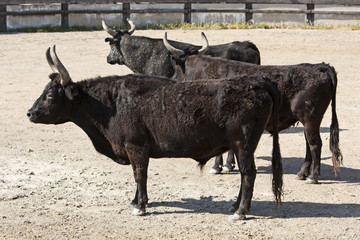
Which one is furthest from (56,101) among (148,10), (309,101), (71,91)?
(148,10)

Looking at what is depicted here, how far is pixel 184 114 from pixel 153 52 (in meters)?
5.24

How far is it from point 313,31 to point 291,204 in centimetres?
1609

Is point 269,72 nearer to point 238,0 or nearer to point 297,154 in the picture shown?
point 297,154

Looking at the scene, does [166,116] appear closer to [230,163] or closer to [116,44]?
[230,163]

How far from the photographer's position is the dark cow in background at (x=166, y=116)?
8.73 m

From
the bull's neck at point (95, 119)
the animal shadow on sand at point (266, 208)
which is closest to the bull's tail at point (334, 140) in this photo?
the animal shadow on sand at point (266, 208)

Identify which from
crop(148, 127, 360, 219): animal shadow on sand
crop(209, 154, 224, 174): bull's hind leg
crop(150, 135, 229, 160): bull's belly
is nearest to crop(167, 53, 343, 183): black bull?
crop(209, 154, 224, 174): bull's hind leg

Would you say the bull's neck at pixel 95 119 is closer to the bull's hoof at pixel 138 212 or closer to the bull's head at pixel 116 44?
the bull's hoof at pixel 138 212

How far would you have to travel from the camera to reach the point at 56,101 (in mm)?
9359

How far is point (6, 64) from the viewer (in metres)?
20.3

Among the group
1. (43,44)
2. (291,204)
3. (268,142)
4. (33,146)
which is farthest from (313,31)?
(291,204)

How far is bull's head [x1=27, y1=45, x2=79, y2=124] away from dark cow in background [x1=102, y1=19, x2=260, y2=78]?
→ 4077 mm

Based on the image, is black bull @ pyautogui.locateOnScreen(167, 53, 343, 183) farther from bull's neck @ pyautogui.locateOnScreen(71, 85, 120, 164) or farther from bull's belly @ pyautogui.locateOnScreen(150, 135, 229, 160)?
bull's neck @ pyautogui.locateOnScreen(71, 85, 120, 164)

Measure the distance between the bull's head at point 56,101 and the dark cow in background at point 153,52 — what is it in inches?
161
